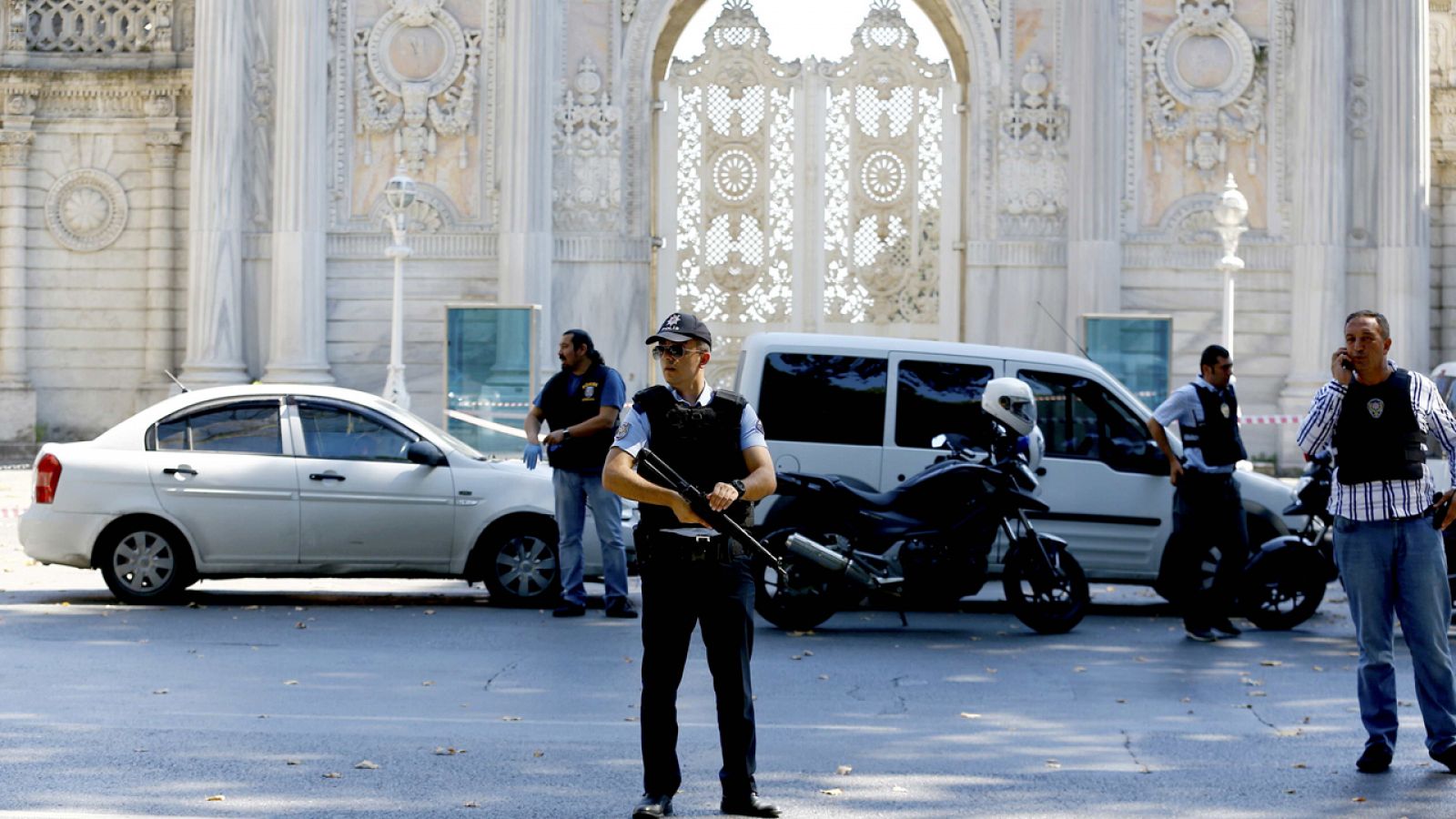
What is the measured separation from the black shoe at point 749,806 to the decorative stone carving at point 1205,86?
61.7 ft

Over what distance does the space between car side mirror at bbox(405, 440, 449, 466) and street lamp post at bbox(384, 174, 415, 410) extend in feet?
29.9

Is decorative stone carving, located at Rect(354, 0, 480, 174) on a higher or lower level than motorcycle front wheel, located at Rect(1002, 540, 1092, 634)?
higher

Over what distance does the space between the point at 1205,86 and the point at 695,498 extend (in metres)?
19.1

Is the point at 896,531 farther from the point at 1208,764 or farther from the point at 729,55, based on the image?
the point at 729,55

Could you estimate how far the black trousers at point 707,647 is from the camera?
712 centimetres

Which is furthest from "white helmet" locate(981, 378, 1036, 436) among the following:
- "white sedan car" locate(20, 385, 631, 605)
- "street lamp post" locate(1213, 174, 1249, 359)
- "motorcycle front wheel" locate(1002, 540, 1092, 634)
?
"street lamp post" locate(1213, 174, 1249, 359)

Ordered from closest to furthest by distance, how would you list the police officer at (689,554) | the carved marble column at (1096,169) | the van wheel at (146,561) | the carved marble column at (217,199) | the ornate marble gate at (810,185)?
the police officer at (689,554)
the van wheel at (146,561)
the carved marble column at (1096,169)
the carved marble column at (217,199)
the ornate marble gate at (810,185)

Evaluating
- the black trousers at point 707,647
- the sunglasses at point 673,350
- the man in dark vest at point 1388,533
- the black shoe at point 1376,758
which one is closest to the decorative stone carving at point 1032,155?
the man in dark vest at point 1388,533

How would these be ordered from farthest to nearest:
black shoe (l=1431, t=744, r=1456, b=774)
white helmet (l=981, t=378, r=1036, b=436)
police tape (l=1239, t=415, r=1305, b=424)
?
police tape (l=1239, t=415, r=1305, b=424) < white helmet (l=981, t=378, r=1036, b=436) < black shoe (l=1431, t=744, r=1456, b=774)

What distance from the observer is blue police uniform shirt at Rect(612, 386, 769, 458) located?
23.7 feet

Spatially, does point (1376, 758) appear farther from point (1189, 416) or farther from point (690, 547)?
point (1189, 416)

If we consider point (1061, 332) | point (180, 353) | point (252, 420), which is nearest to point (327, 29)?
point (180, 353)

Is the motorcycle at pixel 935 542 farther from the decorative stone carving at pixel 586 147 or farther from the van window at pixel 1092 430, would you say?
the decorative stone carving at pixel 586 147

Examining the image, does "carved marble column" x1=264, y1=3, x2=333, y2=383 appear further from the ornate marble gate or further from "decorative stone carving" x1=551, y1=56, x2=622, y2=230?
the ornate marble gate
